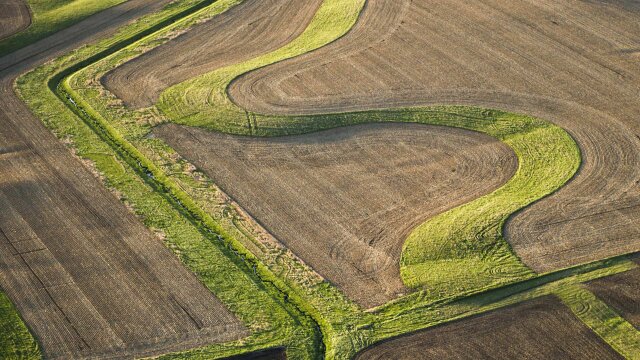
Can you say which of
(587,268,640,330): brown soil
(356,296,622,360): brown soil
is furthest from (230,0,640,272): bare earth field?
(356,296,622,360): brown soil

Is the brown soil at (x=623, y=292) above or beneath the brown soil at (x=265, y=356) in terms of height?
above

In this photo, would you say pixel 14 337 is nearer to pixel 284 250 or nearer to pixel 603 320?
pixel 284 250

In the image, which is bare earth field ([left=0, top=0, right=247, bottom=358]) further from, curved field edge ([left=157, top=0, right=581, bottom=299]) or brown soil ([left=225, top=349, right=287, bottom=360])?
curved field edge ([left=157, top=0, right=581, bottom=299])

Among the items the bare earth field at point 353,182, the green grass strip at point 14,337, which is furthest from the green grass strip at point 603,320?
the green grass strip at point 14,337

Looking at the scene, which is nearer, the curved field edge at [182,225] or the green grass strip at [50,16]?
the curved field edge at [182,225]

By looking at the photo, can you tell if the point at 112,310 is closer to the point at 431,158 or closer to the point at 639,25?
the point at 431,158

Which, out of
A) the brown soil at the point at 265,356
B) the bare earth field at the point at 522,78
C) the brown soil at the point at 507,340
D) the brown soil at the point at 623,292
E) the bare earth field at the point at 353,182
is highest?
the bare earth field at the point at 522,78

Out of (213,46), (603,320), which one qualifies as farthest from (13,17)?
(603,320)

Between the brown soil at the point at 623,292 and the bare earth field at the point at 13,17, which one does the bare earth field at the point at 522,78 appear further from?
the bare earth field at the point at 13,17
